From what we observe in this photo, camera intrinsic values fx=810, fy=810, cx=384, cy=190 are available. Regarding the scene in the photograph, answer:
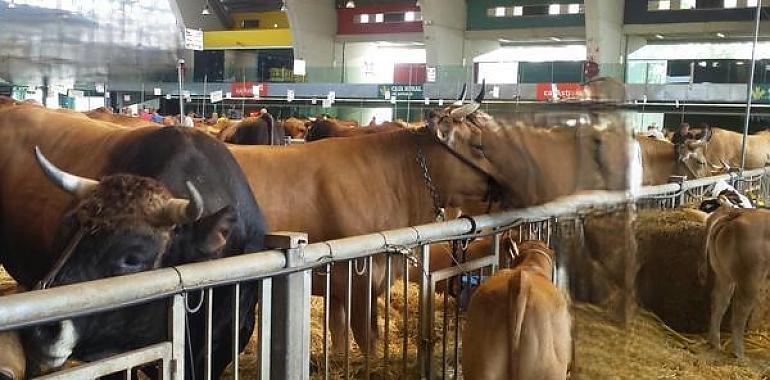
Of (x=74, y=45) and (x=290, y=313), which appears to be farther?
(x=74, y=45)

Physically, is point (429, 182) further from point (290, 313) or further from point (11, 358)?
point (11, 358)

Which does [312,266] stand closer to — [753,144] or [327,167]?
[327,167]

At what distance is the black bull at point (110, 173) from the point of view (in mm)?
3348

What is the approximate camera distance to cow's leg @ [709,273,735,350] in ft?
18.4

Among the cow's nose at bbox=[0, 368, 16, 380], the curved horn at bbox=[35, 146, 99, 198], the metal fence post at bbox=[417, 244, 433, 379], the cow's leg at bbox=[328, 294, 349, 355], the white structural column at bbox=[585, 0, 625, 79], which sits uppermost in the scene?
the white structural column at bbox=[585, 0, 625, 79]

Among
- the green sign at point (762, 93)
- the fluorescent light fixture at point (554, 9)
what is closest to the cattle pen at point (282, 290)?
the green sign at point (762, 93)

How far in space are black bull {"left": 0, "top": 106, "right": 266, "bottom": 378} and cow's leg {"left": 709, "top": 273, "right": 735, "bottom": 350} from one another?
11.0ft

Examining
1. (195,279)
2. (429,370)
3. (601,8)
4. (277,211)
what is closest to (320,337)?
(277,211)

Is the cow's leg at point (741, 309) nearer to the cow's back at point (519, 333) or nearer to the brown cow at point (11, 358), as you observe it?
the cow's back at point (519, 333)

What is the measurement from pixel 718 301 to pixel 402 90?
24.1m

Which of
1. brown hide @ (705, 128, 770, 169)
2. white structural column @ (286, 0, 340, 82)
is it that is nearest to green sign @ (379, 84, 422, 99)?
white structural column @ (286, 0, 340, 82)

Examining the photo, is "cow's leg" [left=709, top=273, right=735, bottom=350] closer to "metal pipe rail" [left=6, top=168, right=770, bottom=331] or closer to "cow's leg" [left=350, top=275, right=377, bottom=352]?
"cow's leg" [left=350, top=275, right=377, bottom=352]

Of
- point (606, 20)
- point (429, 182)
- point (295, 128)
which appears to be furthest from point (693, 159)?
point (606, 20)

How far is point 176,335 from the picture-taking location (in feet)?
7.88
